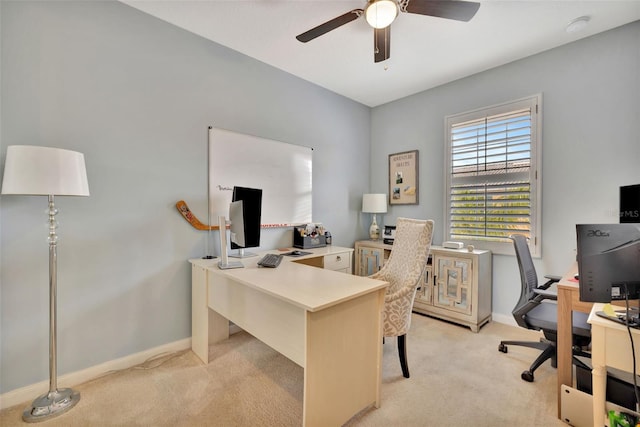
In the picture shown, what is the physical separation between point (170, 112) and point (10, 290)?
1.60m

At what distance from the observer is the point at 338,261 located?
2.90m

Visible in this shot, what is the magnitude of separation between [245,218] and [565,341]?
2.16 m

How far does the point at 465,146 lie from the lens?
3158mm

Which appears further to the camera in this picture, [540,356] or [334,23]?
[540,356]

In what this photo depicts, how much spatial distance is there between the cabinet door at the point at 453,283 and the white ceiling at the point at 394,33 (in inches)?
82.0

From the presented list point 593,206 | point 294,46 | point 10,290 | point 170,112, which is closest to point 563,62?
point 593,206

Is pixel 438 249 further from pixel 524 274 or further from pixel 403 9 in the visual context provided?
pixel 403 9

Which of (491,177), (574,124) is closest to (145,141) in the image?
(491,177)

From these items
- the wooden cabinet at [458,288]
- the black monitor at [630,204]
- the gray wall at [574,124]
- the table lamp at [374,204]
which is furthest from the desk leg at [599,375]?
the table lamp at [374,204]

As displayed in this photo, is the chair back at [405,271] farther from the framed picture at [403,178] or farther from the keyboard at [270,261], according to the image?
the framed picture at [403,178]

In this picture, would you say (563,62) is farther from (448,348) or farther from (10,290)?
(10,290)

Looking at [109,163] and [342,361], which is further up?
[109,163]

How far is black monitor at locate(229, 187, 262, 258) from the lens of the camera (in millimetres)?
1933

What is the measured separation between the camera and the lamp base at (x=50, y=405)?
1.55m
